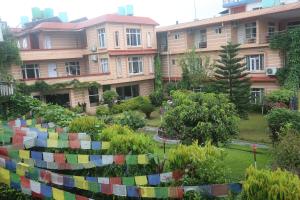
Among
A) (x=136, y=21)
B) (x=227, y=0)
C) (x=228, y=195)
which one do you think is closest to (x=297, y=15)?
(x=136, y=21)

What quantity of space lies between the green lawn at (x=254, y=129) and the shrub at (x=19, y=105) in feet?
37.4

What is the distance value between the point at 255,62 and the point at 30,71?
61.3ft

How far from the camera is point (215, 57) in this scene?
2806 cm

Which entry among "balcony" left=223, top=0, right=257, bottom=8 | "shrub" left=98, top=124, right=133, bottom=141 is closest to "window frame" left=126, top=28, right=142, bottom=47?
"balcony" left=223, top=0, right=257, bottom=8

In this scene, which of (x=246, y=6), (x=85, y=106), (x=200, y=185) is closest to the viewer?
(x=200, y=185)

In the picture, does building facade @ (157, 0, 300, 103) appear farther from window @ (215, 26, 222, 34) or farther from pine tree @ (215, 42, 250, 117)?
pine tree @ (215, 42, 250, 117)

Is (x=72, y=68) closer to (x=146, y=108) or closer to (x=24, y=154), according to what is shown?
(x=146, y=108)

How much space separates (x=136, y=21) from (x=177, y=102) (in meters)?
19.8

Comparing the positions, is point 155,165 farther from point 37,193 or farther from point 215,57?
point 215,57

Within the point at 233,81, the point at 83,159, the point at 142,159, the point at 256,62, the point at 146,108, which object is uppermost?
the point at 256,62

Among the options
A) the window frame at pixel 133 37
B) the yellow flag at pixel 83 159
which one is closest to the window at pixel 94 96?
the window frame at pixel 133 37

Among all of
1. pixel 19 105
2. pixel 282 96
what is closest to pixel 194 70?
pixel 282 96

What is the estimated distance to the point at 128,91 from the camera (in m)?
32.3

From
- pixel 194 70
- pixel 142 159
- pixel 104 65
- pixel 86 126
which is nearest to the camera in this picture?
pixel 142 159
